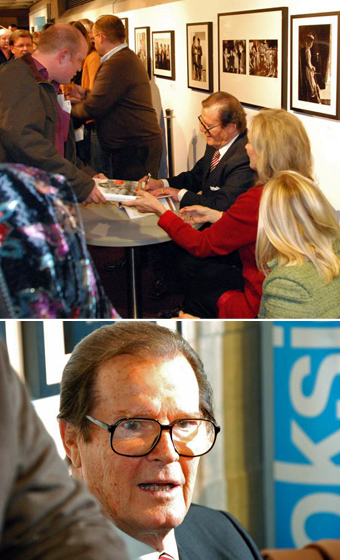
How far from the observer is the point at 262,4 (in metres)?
1.75

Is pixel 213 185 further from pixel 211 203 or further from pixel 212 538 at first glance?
pixel 212 538

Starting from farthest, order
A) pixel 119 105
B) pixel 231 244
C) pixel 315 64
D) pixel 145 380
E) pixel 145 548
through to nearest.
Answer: pixel 231 244
pixel 119 105
pixel 315 64
pixel 145 380
pixel 145 548

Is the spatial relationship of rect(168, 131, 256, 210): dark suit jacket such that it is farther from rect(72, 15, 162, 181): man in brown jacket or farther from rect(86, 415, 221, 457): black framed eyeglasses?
rect(86, 415, 221, 457): black framed eyeglasses

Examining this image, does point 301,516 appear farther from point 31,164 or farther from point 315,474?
point 31,164

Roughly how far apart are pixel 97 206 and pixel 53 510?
1345 mm

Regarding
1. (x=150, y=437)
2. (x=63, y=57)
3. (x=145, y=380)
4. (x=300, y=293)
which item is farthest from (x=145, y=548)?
(x=63, y=57)

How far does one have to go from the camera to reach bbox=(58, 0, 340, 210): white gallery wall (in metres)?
1.77

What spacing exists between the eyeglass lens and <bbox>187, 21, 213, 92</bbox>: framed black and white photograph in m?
0.87

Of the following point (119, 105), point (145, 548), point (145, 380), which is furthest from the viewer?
point (119, 105)

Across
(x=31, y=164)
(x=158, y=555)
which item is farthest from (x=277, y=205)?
(x=158, y=555)

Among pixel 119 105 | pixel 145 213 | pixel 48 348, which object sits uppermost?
pixel 119 105

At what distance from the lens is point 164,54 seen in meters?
1.84

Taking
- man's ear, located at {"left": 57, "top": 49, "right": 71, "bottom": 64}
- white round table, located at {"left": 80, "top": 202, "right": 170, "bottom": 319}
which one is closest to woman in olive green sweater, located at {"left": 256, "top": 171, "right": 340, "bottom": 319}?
white round table, located at {"left": 80, "top": 202, "right": 170, "bottom": 319}

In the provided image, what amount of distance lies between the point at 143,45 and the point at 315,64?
45cm
